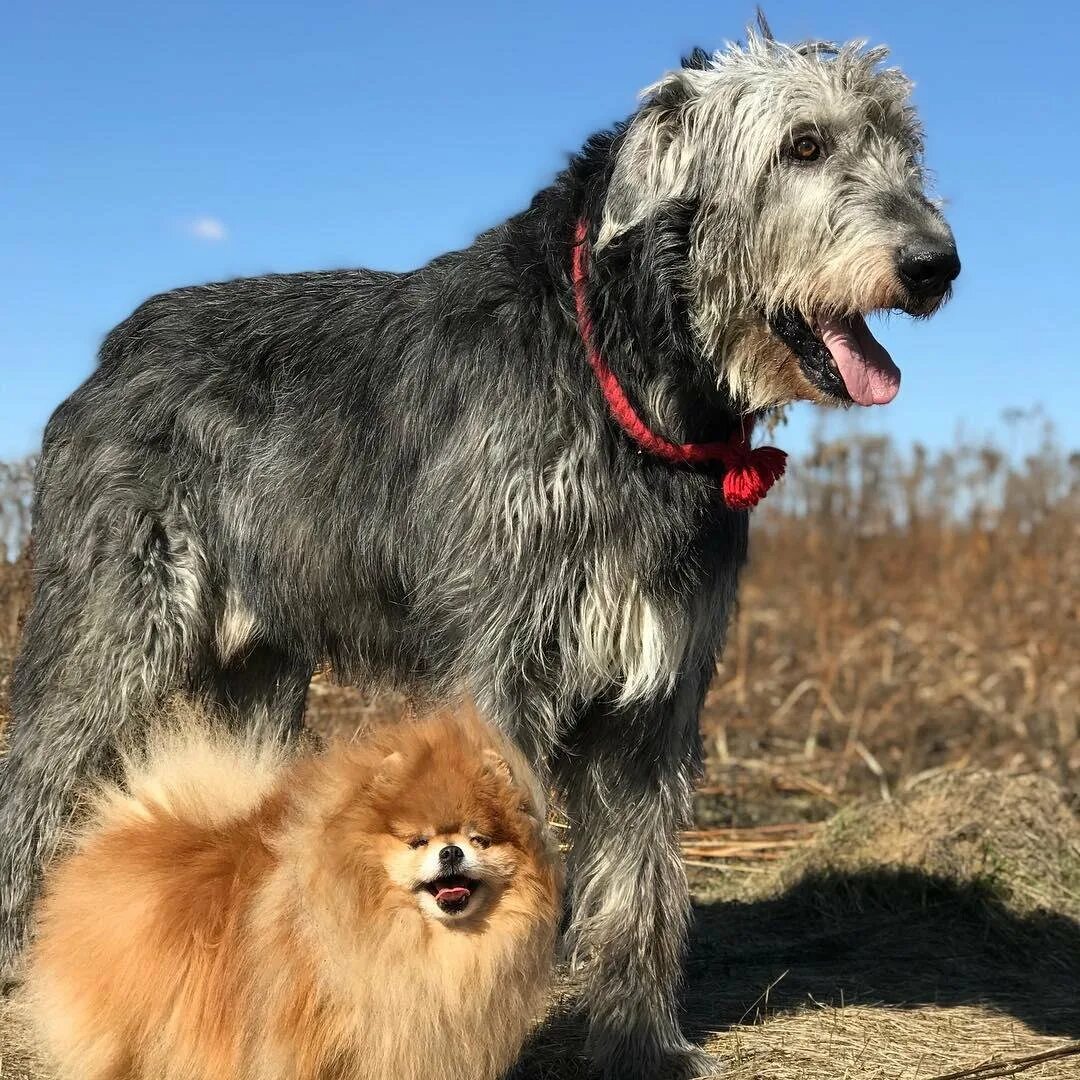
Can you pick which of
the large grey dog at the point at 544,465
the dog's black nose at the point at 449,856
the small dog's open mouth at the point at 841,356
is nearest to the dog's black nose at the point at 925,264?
the large grey dog at the point at 544,465

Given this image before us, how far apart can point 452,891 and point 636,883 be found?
1.18 m

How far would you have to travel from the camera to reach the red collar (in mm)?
3715

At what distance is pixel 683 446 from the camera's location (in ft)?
12.4

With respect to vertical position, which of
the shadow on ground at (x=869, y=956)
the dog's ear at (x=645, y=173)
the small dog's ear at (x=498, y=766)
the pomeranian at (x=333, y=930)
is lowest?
the shadow on ground at (x=869, y=956)

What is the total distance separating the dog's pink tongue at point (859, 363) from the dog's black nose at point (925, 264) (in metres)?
0.21

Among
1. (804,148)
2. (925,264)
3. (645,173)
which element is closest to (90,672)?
(645,173)

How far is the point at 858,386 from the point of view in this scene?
362 cm

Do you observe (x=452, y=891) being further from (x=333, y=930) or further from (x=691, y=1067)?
(x=691, y=1067)

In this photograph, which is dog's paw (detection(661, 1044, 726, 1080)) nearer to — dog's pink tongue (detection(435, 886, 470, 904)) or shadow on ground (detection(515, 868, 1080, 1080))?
shadow on ground (detection(515, 868, 1080, 1080))

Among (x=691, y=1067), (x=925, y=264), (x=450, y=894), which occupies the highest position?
(x=925, y=264)

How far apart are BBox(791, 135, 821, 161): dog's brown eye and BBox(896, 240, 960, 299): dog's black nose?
407mm

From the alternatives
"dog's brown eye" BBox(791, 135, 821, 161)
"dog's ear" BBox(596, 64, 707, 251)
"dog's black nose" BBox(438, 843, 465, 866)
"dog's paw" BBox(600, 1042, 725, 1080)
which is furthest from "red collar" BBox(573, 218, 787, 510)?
"dog's paw" BBox(600, 1042, 725, 1080)

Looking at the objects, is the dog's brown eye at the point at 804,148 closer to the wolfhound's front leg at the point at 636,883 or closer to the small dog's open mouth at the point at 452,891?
the wolfhound's front leg at the point at 636,883

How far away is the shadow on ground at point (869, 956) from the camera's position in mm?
4746
